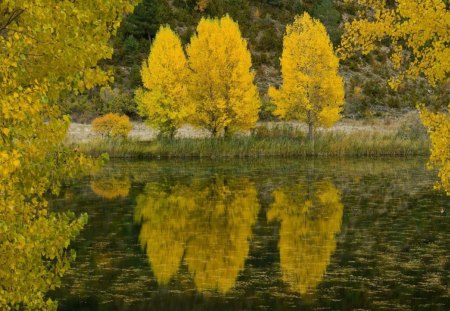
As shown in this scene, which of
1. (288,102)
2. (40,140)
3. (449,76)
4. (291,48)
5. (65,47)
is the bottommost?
(40,140)

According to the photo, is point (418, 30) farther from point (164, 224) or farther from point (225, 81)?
point (225, 81)

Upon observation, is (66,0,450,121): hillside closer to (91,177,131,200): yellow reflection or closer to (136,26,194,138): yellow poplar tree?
(136,26,194,138): yellow poplar tree

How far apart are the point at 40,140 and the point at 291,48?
46.6 metres

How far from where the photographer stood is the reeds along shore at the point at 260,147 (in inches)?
1992

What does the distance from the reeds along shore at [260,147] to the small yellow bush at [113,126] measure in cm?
133

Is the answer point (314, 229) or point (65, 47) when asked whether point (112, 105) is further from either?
point (65, 47)

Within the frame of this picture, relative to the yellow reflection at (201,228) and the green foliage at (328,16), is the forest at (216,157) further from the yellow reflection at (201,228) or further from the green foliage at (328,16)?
the green foliage at (328,16)

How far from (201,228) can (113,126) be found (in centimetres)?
2975

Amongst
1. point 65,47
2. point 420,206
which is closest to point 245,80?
point 420,206

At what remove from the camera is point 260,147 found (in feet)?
168

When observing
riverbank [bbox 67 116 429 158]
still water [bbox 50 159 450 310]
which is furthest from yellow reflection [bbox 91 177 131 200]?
riverbank [bbox 67 116 429 158]

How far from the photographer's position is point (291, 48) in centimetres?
5381

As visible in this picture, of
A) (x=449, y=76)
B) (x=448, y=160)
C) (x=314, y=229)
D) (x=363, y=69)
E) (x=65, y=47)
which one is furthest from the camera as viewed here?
(x=363, y=69)

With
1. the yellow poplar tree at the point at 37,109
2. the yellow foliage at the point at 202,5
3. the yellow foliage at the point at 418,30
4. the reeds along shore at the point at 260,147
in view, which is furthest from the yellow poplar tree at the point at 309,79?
the yellow poplar tree at the point at 37,109
